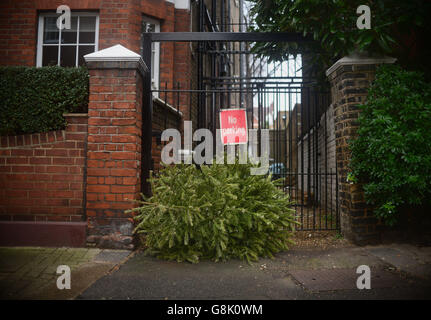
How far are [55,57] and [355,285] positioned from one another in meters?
7.22

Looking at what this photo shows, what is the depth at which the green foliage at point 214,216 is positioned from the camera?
321cm

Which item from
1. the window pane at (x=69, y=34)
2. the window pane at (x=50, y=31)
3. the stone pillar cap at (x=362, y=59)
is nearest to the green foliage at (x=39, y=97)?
the window pane at (x=69, y=34)

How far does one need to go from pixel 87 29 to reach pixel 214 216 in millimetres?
5821

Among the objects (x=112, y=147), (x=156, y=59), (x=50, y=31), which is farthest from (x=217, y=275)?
(x=50, y=31)

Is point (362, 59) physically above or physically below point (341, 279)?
above

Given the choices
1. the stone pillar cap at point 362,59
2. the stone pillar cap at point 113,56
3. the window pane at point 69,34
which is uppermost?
the window pane at point 69,34

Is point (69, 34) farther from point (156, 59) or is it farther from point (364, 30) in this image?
point (364, 30)

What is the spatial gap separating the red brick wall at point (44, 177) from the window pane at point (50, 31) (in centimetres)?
393

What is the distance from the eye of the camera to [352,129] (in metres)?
4.00

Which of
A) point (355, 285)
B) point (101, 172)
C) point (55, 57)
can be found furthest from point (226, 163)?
point (55, 57)

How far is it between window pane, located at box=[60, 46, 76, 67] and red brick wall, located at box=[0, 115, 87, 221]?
3410 millimetres

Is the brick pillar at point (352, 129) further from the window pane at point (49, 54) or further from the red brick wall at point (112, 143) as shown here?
the window pane at point (49, 54)

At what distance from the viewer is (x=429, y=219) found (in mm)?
3875

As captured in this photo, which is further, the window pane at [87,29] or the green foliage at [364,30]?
the window pane at [87,29]
